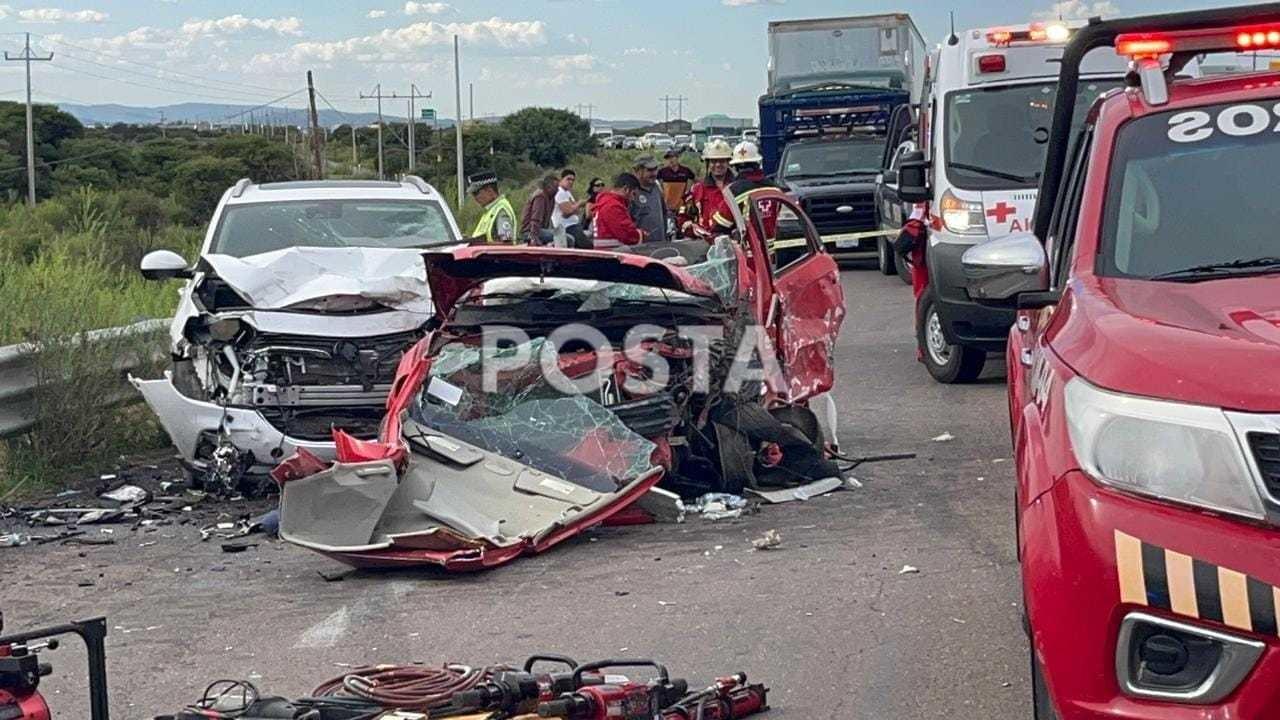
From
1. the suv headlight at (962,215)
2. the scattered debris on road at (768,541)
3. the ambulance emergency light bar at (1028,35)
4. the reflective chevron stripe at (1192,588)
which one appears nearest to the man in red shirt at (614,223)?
the suv headlight at (962,215)

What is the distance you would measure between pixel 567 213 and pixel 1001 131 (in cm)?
886

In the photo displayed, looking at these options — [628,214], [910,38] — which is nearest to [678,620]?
[628,214]

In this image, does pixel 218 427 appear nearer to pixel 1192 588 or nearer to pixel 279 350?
pixel 279 350

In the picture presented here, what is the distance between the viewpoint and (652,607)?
21.7ft

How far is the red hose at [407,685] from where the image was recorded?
4691 millimetres

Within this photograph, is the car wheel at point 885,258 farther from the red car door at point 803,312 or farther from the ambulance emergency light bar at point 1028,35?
the red car door at point 803,312

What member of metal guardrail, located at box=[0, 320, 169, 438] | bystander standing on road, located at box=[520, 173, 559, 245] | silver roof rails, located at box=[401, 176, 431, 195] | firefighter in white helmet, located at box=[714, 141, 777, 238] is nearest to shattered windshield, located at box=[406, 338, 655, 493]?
firefighter in white helmet, located at box=[714, 141, 777, 238]

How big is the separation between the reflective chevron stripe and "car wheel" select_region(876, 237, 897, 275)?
20140 millimetres

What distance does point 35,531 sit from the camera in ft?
28.1

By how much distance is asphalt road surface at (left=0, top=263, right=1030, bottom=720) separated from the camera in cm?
560

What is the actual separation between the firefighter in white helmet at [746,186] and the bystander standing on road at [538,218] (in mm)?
2758

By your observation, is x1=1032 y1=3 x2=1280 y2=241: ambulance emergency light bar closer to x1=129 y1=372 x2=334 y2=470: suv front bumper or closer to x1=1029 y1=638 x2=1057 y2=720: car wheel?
x1=1029 y1=638 x2=1057 y2=720: car wheel

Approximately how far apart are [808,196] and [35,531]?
673 inches

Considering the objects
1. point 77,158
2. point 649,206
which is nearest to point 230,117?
point 77,158
